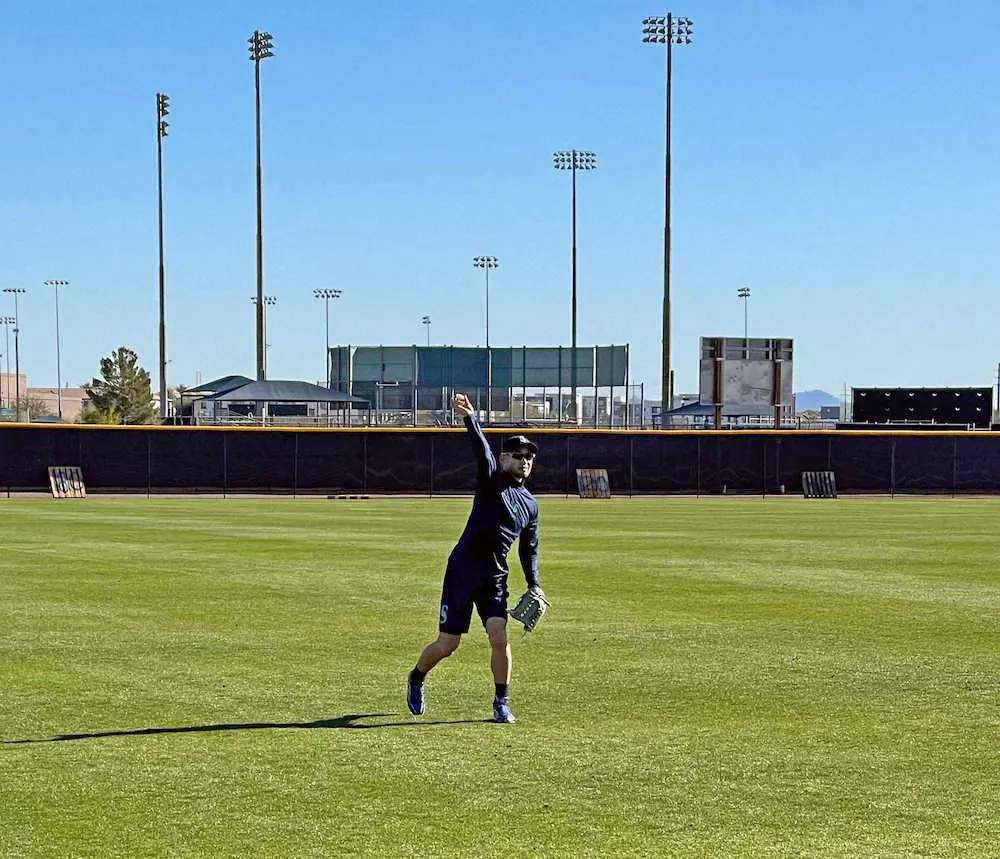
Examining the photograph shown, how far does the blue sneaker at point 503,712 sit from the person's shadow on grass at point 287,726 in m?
0.08

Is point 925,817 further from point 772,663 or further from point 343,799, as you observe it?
point 772,663

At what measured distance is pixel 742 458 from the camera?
157 feet

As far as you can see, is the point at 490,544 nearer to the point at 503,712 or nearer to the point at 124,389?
the point at 503,712

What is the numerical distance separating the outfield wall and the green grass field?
23.1 metres

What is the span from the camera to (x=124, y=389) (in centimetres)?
10188

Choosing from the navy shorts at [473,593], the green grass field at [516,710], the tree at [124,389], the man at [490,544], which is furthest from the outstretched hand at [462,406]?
the tree at [124,389]

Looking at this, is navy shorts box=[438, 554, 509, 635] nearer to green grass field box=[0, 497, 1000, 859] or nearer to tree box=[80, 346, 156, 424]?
green grass field box=[0, 497, 1000, 859]

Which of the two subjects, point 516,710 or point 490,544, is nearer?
point 490,544

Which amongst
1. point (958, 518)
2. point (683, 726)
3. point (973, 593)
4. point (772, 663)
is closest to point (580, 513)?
point (958, 518)

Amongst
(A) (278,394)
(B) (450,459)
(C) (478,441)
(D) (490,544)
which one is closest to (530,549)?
(D) (490,544)

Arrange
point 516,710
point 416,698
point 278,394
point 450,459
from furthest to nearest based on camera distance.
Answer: point 278,394
point 450,459
point 516,710
point 416,698

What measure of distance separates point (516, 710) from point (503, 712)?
50 centimetres

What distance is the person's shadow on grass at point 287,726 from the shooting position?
30.3ft

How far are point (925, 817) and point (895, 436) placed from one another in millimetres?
42080
